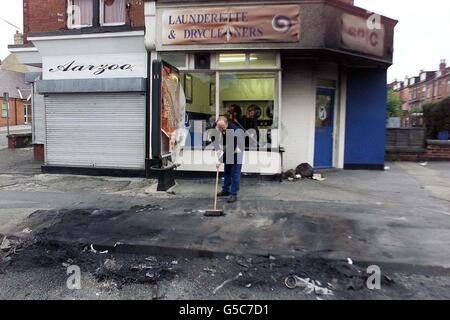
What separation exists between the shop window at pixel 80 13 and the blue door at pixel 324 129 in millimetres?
6903

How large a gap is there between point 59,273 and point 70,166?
704cm

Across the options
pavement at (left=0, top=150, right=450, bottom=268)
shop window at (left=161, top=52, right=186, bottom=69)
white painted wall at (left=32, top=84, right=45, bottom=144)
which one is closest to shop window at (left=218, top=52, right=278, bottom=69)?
shop window at (left=161, top=52, right=186, bottom=69)

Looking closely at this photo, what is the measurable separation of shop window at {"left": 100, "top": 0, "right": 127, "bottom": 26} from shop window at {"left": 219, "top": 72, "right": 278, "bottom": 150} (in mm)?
3471

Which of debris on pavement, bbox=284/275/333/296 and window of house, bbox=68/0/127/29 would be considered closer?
debris on pavement, bbox=284/275/333/296

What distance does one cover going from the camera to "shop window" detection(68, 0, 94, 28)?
11078mm

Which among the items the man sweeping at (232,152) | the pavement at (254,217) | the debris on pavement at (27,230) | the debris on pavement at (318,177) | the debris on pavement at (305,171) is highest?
Result: the man sweeping at (232,152)

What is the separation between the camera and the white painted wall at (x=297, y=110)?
34.3 ft

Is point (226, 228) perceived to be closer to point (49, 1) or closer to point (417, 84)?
point (49, 1)

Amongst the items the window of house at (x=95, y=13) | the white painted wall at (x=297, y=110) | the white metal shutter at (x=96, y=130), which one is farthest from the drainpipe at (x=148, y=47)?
the white painted wall at (x=297, y=110)

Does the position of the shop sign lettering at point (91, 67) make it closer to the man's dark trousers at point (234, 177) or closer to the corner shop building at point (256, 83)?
the corner shop building at point (256, 83)

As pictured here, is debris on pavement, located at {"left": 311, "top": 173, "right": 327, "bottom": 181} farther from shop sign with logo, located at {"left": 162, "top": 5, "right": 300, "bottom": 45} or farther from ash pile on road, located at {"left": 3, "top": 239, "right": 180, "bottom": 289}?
ash pile on road, located at {"left": 3, "top": 239, "right": 180, "bottom": 289}

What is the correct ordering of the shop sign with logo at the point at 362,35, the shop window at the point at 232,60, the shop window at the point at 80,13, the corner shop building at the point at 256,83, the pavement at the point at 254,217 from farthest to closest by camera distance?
the shop window at the point at 80,13 → the shop window at the point at 232,60 → the shop sign with logo at the point at 362,35 → the corner shop building at the point at 256,83 → the pavement at the point at 254,217

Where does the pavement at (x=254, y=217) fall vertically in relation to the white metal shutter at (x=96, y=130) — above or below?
below

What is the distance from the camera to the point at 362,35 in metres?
10.1
